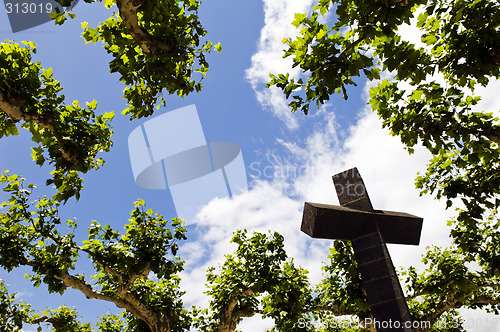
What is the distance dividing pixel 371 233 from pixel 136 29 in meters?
6.57

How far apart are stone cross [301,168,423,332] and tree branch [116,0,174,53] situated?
4692mm

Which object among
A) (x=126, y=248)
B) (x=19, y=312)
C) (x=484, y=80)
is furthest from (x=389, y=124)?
(x=19, y=312)

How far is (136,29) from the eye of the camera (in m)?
5.25

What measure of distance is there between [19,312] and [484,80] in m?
16.2

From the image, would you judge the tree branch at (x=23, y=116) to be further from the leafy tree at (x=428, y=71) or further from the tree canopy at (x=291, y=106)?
the leafy tree at (x=428, y=71)

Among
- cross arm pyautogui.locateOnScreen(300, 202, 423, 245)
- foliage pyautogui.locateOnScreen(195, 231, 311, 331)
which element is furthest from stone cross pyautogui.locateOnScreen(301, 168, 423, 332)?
foliage pyautogui.locateOnScreen(195, 231, 311, 331)

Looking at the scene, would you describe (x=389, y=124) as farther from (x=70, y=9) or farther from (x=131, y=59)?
(x=70, y=9)

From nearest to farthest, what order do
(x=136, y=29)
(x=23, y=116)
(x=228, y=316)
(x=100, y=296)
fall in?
1. (x=136, y=29)
2. (x=23, y=116)
3. (x=100, y=296)
4. (x=228, y=316)

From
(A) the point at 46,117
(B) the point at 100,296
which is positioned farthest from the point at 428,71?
(B) the point at 100,296

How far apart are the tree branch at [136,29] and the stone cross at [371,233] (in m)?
4.69

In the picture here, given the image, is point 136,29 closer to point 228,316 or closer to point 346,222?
point 346,222

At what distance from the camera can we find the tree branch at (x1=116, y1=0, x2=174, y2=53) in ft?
15.6

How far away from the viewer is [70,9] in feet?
16.4

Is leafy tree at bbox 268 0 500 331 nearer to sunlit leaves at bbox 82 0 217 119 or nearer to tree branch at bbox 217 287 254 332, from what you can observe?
sunlit leaves at bbox 82 0 217 119
